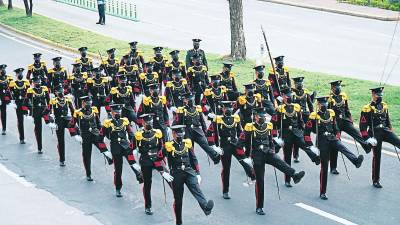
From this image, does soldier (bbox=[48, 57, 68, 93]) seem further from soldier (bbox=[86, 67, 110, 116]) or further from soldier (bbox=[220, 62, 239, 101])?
soldier (bbox=[220, 62, 239, 101])

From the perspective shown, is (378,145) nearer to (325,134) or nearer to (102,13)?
(325,134)

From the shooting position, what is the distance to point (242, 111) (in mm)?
19328

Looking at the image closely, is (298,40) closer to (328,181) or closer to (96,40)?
(96,40)

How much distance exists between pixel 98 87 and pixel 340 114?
716 centimetres

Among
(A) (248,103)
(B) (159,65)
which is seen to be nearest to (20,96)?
(B) (159,65)

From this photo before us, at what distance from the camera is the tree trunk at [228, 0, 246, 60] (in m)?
29.7

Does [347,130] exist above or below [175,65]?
below

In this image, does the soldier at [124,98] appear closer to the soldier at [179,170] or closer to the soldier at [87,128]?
the soldier at [87,128]

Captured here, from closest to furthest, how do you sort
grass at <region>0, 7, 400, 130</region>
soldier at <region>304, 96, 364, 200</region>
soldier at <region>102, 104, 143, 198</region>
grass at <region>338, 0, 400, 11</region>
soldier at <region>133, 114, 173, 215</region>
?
soldier at <region>133, 114, 173, 215</region>, soldier at <region>304, 96, 364, 200</region>, soldier at <region>102, 104, 143, 198</region>, grass at <region>0, 7, 400, 130</region>, grass at <region>338, 0, 400, 11</region>

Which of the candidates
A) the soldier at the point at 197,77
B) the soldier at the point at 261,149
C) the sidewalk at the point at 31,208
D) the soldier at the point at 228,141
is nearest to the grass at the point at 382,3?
the soldier at the point at 197,77

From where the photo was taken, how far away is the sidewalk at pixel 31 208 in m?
15.5

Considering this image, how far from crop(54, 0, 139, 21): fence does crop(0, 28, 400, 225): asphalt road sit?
72.1 ft

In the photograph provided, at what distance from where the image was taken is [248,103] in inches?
752

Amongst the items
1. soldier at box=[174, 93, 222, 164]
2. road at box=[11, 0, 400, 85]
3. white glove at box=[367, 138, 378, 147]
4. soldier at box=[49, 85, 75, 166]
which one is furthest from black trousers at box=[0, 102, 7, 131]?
road at box=[11, 0, 400, 85]
